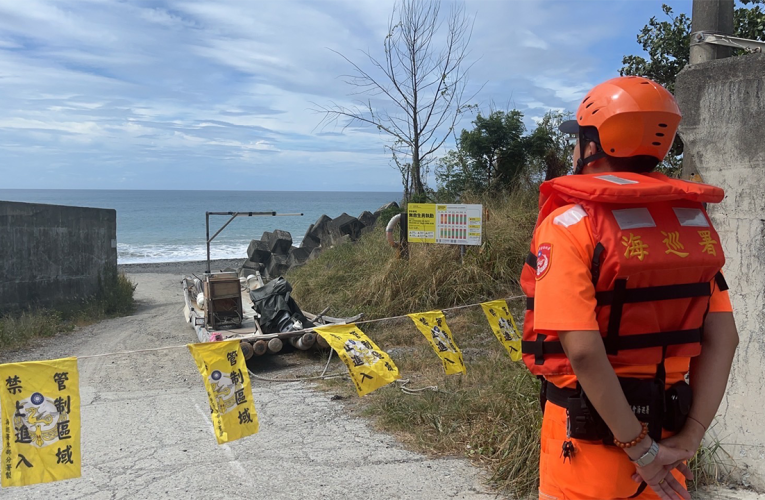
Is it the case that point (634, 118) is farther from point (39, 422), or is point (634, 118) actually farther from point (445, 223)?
point (445, 223)

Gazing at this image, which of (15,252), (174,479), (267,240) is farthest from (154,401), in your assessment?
(267,240)

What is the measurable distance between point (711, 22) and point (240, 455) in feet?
15.3

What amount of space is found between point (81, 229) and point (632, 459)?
14.9 meters

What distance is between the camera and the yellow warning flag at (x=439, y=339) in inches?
209

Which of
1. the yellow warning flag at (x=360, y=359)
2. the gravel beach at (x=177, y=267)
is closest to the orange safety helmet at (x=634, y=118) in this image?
the yellow warning flag at (x=360, y=359)

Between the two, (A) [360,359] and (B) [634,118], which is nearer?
(B) [634,118]

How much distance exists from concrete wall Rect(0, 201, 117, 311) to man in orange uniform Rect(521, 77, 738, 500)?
42.4ft

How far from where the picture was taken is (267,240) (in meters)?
21.2

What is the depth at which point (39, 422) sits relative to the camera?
3609 millimetres

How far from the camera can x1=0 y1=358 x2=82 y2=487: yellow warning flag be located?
3.46 m

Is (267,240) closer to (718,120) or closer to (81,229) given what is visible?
(81,229)

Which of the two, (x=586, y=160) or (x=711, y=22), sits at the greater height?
(x=711, y=22)

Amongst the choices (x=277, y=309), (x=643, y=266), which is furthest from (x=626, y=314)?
(x=277, y=309)

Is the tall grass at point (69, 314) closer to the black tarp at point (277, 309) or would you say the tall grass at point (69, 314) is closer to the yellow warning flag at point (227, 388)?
the black tarp at point (277, 309)
